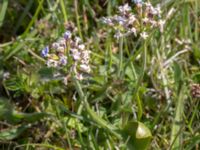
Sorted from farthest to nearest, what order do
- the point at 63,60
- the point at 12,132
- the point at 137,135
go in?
1. the point at 12,132
2. the point at 137,135
3. the point at 63,60

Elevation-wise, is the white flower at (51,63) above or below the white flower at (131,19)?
below

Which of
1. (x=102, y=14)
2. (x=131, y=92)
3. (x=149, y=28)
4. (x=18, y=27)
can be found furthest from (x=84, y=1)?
(x=149, y=28)

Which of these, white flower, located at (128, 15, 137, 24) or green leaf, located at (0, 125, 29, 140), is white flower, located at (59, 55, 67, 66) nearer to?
white flower, located at (128, 15, 137, 24)

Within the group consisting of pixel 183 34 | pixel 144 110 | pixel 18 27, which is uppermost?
pixel 18 27

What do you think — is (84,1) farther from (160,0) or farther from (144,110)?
(144,110)

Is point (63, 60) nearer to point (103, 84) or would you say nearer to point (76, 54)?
point (76, 54)

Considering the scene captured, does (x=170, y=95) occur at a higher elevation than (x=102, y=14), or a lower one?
lower

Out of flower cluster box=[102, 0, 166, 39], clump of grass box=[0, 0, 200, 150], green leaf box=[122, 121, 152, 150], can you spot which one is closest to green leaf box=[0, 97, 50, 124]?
clump of grass box=[0, 0, 200, 150]

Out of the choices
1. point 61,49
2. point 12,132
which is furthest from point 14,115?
point 61,49

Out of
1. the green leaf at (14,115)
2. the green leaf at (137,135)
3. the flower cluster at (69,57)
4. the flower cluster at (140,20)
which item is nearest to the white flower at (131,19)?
the flower cluster at (140,20)

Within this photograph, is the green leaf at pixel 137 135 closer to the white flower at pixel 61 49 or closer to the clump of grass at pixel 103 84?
the clump of grass at pixel 103 84

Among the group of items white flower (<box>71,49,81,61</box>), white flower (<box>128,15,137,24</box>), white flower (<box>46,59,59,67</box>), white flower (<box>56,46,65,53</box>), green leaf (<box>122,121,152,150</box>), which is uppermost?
white flower (<box>128,15,137,24</box>)
